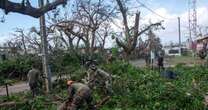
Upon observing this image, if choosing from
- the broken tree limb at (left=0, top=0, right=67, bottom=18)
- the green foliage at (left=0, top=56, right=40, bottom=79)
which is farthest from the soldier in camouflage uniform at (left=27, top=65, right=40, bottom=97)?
the broken tree limb at (left=0, top=0, right=67, bottom=18)

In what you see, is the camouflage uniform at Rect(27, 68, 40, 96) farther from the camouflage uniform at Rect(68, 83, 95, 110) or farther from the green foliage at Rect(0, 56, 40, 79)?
the green foliage at Rect(0, 56, 40, 79)

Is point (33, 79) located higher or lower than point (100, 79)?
lower

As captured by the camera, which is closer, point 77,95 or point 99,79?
point 77,95

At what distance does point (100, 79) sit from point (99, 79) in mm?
40

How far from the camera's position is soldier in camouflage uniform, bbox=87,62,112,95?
60.6 feet

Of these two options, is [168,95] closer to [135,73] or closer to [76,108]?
[76,108]

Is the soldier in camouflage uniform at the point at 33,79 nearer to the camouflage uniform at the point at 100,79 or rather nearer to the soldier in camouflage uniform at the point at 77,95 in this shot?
the camouflage uniform at the point at 100,79

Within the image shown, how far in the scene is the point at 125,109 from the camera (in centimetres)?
1645

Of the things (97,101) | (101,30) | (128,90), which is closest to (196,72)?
(128,90)

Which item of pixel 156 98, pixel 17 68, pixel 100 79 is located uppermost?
pixel 100 79

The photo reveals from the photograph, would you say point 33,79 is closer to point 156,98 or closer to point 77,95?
point 156,98

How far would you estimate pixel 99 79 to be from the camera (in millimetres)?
18828

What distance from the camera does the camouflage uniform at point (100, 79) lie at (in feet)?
60.7

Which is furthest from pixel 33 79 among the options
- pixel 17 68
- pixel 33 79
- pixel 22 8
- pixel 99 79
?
pixel 17 68
